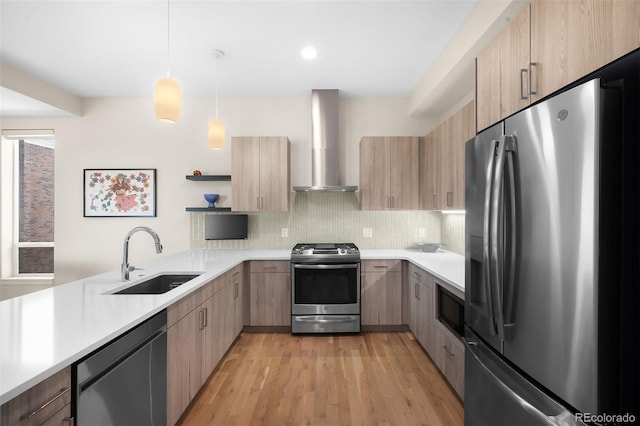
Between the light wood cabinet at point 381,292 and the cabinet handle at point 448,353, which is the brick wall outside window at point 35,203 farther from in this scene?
the cabinet handle at point 448,353

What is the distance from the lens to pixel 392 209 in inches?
137

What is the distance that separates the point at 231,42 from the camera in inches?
99.7

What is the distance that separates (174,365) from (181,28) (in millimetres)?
2494

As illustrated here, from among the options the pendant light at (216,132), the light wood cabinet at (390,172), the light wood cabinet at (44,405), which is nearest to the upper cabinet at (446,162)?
the light wood cabinet at (390,172)

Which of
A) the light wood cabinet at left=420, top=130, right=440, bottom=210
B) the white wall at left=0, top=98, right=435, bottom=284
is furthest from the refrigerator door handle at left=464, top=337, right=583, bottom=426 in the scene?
the white wall at left=0, top=98, right=435, bottom=284

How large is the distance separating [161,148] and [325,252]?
2.58 m

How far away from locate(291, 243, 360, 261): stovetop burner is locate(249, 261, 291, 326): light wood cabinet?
19 cm

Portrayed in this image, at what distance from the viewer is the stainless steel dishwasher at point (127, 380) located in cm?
106

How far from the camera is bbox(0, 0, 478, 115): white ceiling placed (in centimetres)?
213

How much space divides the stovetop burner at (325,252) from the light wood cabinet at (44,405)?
7.34 feet

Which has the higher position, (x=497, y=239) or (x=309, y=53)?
(x=309, y=53)

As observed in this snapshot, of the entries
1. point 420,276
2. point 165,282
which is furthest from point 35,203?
point 420,276

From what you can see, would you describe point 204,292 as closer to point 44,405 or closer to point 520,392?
point 44,405

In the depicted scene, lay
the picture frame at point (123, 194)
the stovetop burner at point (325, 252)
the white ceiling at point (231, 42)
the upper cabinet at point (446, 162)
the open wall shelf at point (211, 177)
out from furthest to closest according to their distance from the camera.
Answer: the picture frame at point (123, 194) < the open wall shelf at point (211, 177) < the stovetop burner at point (325, 252) < the upper cabinet at point (446, 162) < the white ceiling at point (231, 42)
